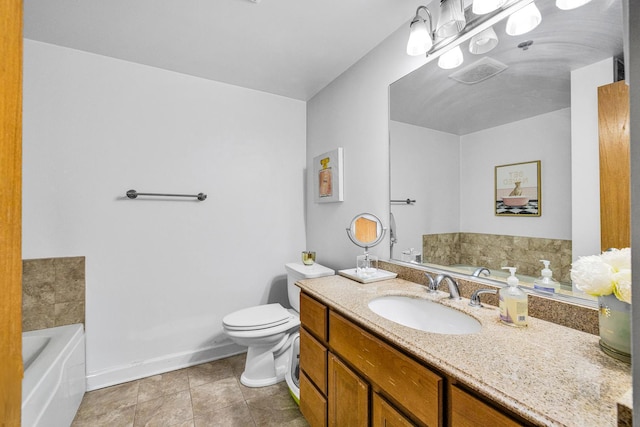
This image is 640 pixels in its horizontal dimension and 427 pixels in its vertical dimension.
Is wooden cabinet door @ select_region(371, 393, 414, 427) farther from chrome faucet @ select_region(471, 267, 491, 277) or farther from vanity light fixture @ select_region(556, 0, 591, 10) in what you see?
vanity light fixture @ select_region(556, 0, 591, 10)

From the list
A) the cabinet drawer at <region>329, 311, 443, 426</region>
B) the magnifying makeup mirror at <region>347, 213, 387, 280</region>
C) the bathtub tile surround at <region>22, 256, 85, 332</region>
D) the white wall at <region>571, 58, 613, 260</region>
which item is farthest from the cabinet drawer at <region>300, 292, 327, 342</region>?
the bathtub tile surround at <region>22, 256, 85, 332</region>

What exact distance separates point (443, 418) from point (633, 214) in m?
0.73

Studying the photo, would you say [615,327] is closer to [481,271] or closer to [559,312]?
[559,312]

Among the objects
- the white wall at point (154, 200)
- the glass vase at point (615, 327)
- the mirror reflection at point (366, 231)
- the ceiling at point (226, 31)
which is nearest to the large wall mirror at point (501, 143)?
the mirror reflection at point (366, 231)

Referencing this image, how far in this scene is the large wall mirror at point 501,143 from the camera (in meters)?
0.99

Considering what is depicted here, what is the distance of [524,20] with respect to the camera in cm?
112

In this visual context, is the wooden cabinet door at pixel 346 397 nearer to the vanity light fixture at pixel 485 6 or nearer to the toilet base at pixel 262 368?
the toilet base at pixel 262 368

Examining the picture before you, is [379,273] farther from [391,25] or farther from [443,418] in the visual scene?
Result: [391,25]

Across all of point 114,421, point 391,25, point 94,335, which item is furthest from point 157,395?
point 391,25

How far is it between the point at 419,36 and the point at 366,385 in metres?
1.60

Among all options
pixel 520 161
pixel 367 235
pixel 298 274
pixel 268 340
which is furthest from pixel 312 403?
pixel 520 161

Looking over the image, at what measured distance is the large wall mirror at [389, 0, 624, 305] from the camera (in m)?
0.99

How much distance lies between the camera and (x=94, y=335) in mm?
1955

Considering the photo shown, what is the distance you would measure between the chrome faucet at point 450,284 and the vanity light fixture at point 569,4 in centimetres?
109
